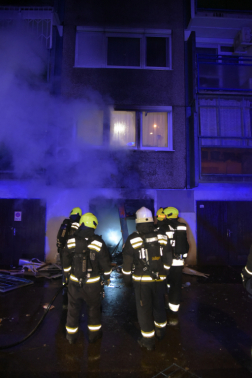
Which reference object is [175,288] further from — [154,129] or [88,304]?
[154,129]

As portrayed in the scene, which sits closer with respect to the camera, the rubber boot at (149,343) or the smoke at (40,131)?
the rubber boot at (149,343)

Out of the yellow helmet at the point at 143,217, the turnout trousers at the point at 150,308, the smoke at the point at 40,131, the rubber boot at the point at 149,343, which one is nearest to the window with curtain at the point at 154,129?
the smoke at the point at 40,131

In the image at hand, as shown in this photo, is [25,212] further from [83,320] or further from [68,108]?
[83,320]

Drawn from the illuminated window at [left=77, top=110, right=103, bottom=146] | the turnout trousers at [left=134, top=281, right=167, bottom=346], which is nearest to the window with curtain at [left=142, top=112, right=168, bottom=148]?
the illuminated window at [left=77, top=110, right=103, bottom=146]

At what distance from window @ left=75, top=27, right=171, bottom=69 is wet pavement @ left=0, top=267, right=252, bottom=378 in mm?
7290

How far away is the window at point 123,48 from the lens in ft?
24.1

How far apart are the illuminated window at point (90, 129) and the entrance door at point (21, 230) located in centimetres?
272

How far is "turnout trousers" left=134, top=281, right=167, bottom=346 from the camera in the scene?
2951 mm

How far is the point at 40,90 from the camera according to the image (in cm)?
676

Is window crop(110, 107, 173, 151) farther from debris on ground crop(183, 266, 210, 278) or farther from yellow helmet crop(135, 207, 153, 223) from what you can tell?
yellow helmet crop(135, 207, 153, 223)

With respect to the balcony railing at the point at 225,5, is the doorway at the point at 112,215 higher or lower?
lower

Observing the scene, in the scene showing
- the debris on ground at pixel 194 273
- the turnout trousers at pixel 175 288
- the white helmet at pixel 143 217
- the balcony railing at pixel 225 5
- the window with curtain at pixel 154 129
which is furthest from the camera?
the balcony railing at pixel 225 5

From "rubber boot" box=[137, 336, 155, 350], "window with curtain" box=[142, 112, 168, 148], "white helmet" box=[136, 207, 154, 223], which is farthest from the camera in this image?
"window with curtain" box=[142, 112, 168, 148]

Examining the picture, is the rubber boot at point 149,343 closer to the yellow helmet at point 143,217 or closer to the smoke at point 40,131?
the yellow helmet at point 143,217
